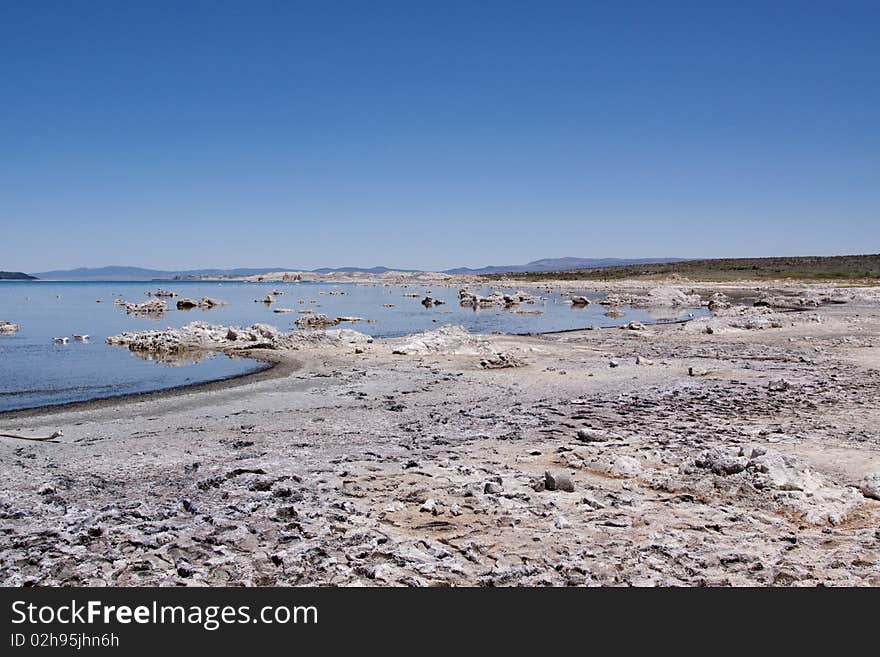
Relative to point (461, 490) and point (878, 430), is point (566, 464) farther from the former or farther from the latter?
point (878, 430)

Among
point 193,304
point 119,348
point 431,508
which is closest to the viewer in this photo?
point 431,508

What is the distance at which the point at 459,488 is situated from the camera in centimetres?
760

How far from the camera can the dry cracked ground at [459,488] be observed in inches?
221

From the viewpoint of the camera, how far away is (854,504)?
22.3 ft

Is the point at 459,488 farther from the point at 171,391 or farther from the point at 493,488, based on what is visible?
the point at 171,391

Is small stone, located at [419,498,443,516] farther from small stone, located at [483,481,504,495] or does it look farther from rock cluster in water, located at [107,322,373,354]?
rock cluster in water, located at [107,322,373,354]

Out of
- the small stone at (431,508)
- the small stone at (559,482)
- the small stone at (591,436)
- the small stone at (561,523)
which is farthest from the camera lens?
the small stone at (591,436)

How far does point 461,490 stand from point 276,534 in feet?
7.36

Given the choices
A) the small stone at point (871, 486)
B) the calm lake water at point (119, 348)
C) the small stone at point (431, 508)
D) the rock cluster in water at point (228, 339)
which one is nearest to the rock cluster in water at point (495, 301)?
the calm lake water at point (119, 348)

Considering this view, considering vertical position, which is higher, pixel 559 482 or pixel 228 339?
pixel 228 339

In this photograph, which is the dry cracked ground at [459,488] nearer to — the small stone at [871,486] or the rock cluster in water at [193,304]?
the small stone at [871,486]

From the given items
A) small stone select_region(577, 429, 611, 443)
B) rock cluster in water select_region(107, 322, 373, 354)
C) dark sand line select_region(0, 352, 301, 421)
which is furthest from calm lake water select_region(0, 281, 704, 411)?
small stone select_region(577, 429, 611, 443)

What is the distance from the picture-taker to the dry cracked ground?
5.62m

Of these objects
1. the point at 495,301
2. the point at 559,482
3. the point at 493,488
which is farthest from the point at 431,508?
the point at 495,301
